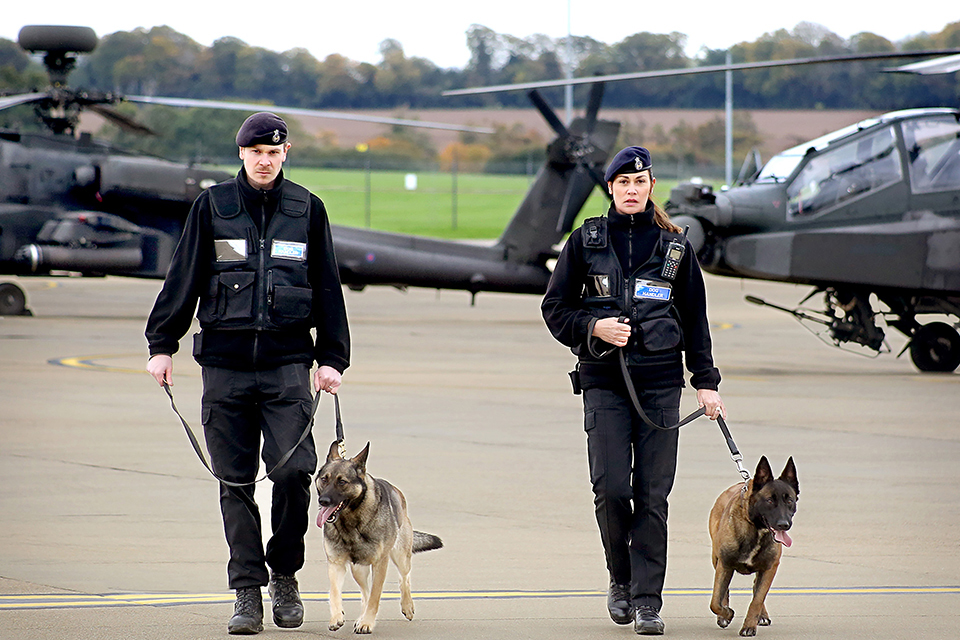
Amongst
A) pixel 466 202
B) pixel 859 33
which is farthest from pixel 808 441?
pixel 466 202

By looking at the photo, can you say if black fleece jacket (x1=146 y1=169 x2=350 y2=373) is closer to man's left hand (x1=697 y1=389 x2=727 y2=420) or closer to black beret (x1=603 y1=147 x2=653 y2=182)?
black beret (x1=603 y1=147 x2=653 y2=182)

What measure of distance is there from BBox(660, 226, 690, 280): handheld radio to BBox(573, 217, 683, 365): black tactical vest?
0.03 metres

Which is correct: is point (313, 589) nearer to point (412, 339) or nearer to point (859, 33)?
point (412, 339)

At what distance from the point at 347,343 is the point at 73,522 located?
9.24 feet

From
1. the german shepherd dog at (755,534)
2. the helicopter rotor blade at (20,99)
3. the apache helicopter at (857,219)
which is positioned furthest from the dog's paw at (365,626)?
the helicopter rotor blade at (20,99)

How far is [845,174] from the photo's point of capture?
17.0m

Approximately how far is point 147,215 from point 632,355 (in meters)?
20.1

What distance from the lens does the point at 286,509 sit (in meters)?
5.84

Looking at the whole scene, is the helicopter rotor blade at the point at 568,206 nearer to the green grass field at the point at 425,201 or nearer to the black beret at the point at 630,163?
the black beret at the point at 630,163

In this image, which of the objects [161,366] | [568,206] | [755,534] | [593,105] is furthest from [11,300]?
[755,534]

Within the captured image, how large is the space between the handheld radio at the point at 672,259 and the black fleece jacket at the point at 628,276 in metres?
0.05

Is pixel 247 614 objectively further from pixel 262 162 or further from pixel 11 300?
pixel 11 300

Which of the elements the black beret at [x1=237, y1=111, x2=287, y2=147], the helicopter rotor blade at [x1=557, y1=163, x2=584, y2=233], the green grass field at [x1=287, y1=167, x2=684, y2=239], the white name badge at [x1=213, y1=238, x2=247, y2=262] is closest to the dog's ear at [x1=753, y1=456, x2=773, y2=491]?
the white name badge at [x1=213, y1=238, x2=247, y2=262]

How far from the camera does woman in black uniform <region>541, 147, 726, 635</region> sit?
584 cm
